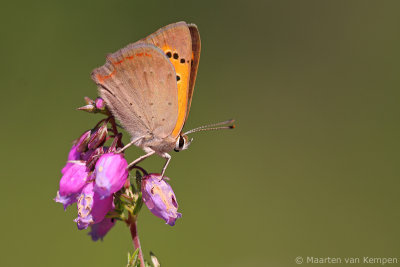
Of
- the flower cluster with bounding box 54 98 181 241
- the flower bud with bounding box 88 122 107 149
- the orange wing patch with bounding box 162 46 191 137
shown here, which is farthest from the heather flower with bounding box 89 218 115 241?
the orange wing patch with bounding box 162 46 191 137

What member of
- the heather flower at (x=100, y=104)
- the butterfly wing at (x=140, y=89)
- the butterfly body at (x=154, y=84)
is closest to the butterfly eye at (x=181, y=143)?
the butterfly body at (x=154, y=84)

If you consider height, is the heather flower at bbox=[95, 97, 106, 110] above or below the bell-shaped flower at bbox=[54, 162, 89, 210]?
above

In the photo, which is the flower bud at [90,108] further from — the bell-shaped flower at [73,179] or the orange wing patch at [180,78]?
the orange wing patch at [180,78]

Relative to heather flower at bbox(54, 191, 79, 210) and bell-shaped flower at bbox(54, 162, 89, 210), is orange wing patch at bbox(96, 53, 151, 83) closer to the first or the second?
bell-shaped flower at bbox(54, 162, 89, 210)

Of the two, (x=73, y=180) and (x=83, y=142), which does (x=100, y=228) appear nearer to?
(x=73, y=180)

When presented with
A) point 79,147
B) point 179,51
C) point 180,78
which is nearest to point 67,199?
point 79,147

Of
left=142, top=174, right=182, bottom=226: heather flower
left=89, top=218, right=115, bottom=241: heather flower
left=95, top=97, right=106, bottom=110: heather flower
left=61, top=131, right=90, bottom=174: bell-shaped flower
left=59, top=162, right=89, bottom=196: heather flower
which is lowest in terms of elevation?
left=89, top=218, right=115, bottom=241: heather flower
